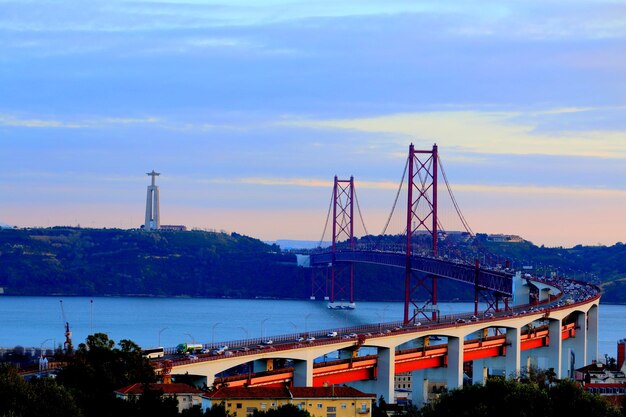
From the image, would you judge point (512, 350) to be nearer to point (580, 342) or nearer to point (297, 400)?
point (580, 342)

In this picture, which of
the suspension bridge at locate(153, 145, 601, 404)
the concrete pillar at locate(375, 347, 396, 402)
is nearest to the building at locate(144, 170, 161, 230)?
the suspension bridge at locate(153, 145, 601, 404)

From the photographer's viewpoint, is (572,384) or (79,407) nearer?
(79,407)

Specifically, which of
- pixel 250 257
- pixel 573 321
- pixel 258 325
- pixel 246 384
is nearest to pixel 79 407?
pixel 246 384

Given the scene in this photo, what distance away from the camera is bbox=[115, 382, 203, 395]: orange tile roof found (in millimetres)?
31094

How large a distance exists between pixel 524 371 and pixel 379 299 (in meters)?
65.8

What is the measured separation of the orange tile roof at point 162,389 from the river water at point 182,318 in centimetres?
2580

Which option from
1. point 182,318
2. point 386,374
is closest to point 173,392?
point 386,374

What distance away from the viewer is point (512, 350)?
5219 cm

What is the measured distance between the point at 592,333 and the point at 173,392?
31979mm

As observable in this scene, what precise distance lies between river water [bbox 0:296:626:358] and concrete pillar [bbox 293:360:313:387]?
19.5m

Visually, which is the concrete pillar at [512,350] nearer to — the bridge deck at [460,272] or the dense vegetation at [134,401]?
the bridge deck at [460,272]

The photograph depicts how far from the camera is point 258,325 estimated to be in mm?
80500

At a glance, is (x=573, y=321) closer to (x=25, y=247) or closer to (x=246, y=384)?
(x=246, y=384)

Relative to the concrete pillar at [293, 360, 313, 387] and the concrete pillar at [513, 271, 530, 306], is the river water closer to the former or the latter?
the concrete pillar at [513, 271, 530, 306]
